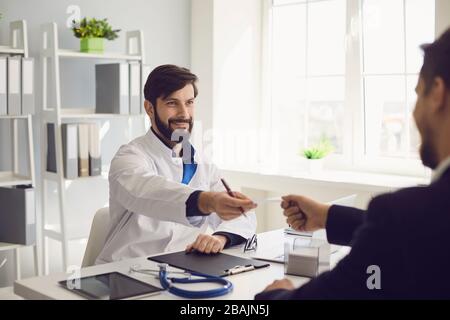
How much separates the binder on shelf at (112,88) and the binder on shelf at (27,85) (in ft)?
1.67

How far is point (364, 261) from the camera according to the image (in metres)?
1.12

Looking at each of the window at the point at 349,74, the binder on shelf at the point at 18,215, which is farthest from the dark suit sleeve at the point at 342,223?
the window at the point at 349,74

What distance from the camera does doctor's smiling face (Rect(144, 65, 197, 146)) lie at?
2.44 metres

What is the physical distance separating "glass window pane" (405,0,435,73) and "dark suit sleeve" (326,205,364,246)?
7.20 feet

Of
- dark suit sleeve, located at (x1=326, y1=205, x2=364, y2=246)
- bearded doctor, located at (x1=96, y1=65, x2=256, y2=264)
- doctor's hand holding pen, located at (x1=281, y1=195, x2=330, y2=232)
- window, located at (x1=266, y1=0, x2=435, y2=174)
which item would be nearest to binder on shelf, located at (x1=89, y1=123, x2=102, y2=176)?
bearded doctor, located at (x1=96, y1=65, x2=256, y2=264)

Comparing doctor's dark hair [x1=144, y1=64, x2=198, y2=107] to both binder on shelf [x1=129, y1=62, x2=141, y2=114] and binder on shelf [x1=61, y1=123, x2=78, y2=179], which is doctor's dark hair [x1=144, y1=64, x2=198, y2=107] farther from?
binder on shelf [x1=129, y1=62, x2=141, y2=114]

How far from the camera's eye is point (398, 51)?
3879 mm

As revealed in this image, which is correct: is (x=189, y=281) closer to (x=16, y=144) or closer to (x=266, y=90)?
(x=16, y=144)

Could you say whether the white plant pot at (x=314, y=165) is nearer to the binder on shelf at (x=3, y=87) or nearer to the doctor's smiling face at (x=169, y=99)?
the doctor's smiling face at (x=169, y=99)

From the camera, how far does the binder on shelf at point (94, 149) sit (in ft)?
11.8

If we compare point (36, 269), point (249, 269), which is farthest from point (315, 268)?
point (36, 269)

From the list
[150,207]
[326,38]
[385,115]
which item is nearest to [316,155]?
[385,115]
